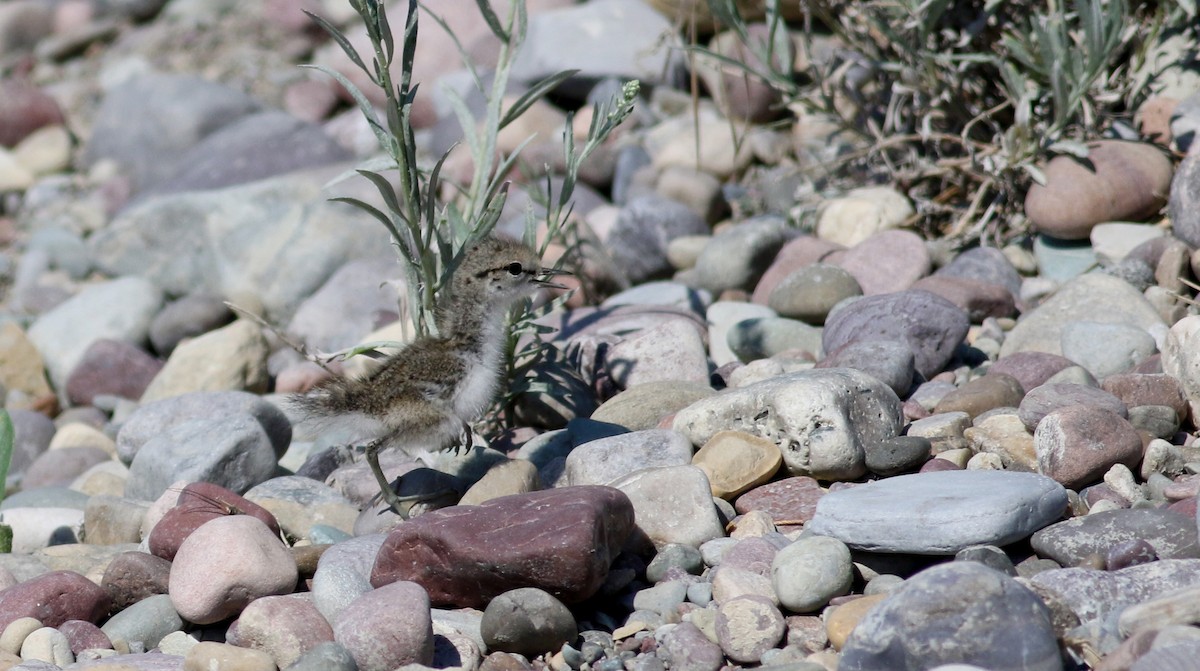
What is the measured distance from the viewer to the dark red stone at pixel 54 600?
389 cm

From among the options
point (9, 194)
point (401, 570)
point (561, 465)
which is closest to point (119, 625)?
point (401, 570)

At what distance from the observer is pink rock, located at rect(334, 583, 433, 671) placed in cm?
341

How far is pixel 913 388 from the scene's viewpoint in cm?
502

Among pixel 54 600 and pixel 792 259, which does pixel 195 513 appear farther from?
pixel 792 259

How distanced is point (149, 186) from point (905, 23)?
6488 millimetres

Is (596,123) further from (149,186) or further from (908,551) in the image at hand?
(149,186)

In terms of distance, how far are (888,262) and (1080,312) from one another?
1.03 m

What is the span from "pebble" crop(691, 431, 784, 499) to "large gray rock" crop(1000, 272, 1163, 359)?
155 centimetres

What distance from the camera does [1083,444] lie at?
397cm

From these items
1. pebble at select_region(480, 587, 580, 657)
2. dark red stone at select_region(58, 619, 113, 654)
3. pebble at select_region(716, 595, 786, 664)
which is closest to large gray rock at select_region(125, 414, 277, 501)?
dark red stone at select_region(58, 619, 113, 654)

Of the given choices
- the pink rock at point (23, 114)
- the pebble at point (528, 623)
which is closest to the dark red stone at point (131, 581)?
the pebble at point (528, 623)

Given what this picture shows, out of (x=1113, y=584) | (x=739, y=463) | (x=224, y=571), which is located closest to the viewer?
(x=1113, y=584)

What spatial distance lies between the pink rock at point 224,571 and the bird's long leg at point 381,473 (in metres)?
0.44

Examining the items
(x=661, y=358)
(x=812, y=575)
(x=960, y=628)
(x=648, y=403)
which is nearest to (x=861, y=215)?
(x=661, y=358)
